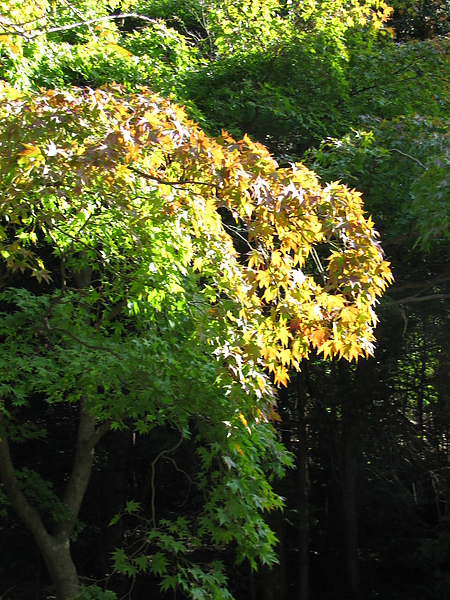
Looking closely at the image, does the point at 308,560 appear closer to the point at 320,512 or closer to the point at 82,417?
the point at 320,512

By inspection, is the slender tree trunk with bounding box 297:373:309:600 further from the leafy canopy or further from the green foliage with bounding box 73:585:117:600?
the leafy canopy

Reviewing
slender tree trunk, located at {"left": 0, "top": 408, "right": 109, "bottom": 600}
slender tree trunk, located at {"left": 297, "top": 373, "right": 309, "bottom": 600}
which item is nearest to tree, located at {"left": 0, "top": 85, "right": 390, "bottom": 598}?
slender tree trunk, located at {"left": 0, "top": 408, "right": 109, "bottom": 600}

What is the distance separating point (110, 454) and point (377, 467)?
3456 mm

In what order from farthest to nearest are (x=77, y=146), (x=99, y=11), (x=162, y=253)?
1. (x=99, y=11)
2. (x=162, y=253)
3. (x=77, y=146)

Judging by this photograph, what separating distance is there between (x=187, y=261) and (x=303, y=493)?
5.04m

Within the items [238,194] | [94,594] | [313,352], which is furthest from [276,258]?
[313,352]

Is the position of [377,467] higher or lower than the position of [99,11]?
lower

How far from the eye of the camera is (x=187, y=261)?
12.5ft

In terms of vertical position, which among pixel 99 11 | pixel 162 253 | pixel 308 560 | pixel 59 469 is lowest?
pixel 308 560

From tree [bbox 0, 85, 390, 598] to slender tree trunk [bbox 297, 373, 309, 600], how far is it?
3.44 m

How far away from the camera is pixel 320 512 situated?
8875mm

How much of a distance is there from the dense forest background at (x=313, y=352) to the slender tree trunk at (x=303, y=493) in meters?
0.02

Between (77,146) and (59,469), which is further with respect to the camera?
(59,469)

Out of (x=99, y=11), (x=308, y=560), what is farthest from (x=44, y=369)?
(x=308, y=560)
